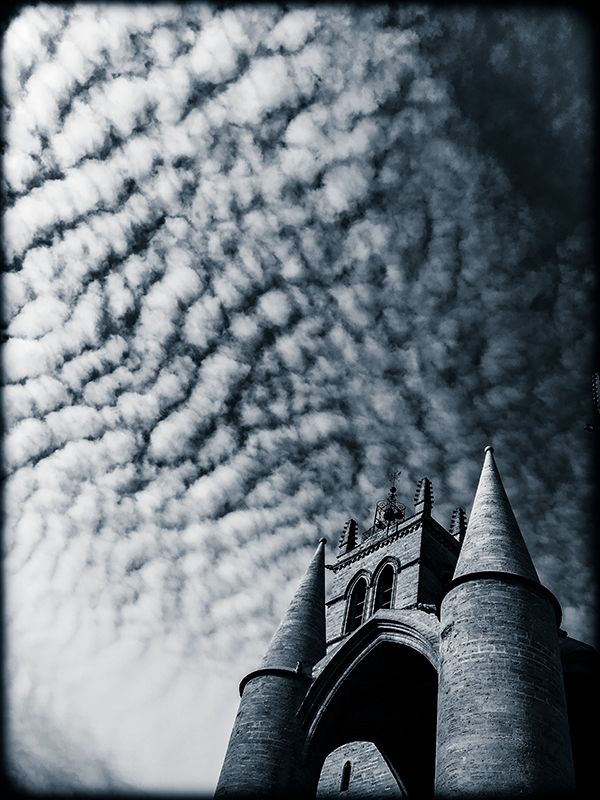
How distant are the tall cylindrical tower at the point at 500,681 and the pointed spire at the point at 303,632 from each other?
13.9ft

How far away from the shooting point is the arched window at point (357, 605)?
19234 millimetres

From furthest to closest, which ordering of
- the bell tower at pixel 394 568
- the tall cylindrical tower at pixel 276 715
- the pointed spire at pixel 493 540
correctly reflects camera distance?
the bell tower at pixel 394 568
the tall cylindrical tower at pixel 276 715
the pointed spire at pixel 493 540

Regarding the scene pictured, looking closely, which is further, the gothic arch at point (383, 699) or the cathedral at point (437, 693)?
the gothic arch at point (383, 699)

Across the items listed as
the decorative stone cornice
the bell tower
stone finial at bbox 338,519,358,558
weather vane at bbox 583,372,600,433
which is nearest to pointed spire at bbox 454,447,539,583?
weather vane at bbox 583,372,600,433

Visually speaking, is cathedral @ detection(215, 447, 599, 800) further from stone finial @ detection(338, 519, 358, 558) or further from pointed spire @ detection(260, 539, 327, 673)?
stone finial @ detection(338, 519, 358, 558)

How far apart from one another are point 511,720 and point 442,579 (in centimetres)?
1030

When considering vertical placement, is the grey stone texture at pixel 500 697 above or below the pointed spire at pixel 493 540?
below

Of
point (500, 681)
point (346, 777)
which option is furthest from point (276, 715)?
point (500, 681)

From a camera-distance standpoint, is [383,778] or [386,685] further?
[383,778]

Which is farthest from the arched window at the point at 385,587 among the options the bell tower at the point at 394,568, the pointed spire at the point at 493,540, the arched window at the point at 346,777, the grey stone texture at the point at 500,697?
the grey stone texture at the point at 500,697

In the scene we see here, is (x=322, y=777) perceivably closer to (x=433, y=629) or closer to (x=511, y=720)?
(x=433, y=629)

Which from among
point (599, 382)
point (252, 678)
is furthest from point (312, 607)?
point (599, 382)

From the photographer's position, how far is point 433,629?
1175cm

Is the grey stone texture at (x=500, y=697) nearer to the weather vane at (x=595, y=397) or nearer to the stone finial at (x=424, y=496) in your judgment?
the weather vane at (x=595, y=397)
